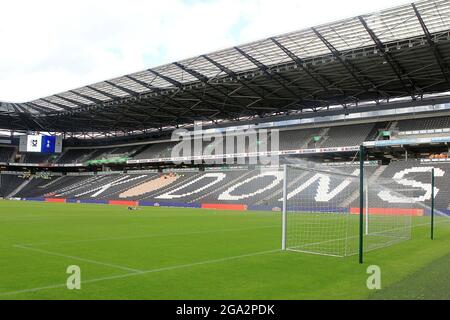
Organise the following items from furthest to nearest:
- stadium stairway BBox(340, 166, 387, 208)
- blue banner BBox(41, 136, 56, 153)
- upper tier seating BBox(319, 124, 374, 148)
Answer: blue banner BBox(41, 136, 56, 153) → upper tier seating BBox(319, 124, 374, 148) → stadium stairway BBox(340, 166, 387, 208)

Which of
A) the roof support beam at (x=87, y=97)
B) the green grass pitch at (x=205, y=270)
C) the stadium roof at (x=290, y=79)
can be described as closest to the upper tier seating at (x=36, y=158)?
the stadium roof at (x=290, y=79)

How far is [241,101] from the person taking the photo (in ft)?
157

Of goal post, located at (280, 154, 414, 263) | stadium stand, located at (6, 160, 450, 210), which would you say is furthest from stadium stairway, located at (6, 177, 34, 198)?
goal post, located at (280, 154, 414, 263)

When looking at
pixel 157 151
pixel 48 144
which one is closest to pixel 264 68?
pixel 157 151

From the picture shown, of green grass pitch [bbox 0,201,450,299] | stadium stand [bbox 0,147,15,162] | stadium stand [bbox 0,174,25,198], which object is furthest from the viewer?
stadium stand [bbox 0,147,15,162]

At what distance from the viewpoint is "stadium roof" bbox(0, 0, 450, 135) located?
94.4 feet

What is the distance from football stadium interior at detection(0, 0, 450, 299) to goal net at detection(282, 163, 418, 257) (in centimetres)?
16

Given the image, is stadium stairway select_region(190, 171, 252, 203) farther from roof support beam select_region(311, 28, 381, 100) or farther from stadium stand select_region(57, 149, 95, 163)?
stadium stand select_region(57, 149, 95, 163)

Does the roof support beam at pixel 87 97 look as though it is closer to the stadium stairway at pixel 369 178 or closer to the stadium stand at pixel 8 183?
the stadium stairway at pixel 369 178

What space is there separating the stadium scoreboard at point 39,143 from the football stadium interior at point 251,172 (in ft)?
0.91

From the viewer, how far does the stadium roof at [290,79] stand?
94.4 ft

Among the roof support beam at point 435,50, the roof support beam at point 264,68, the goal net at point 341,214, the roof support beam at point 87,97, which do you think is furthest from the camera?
the roof support beam at point 87,97

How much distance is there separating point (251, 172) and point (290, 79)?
1535 cm
